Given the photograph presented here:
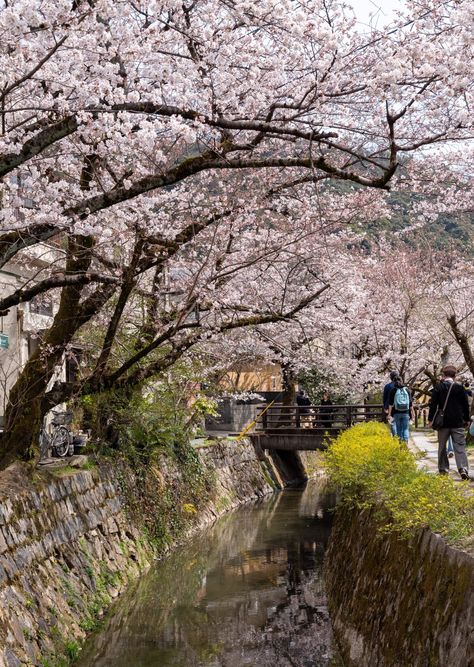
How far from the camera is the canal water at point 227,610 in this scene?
411 inches

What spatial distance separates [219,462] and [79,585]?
13407mm

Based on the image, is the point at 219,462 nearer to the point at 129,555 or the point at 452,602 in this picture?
the point at 129,555

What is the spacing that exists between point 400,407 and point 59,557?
7.68m

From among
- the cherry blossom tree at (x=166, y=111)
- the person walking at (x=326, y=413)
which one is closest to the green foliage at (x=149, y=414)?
the cherry blossom tree at (x=166, y=111)

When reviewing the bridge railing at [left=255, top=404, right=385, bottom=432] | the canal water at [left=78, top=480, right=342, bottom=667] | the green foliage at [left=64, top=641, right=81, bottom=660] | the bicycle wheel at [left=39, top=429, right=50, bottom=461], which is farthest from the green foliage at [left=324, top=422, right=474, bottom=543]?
the bridge railing at [left=255, top=404, right=385, bottom=432]

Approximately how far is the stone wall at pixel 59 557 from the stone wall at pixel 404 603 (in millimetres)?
3519

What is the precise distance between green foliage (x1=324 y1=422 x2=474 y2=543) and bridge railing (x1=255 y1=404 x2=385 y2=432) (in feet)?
36.5

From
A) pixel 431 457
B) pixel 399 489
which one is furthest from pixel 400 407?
pixel 399 489

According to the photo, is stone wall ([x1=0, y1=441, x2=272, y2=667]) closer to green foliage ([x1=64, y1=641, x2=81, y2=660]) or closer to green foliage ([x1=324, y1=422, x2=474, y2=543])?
green foliage ([x1=64, y1=641, x2=81, y2=660])

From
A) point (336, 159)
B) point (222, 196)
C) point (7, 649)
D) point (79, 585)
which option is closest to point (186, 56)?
point (222, 196)

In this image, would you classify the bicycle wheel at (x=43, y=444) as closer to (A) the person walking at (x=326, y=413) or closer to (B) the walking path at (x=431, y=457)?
(B) the walking path at (x=431, y=457)

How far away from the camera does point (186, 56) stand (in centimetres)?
878

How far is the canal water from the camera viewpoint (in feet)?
34.2

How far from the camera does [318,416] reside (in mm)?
28578
